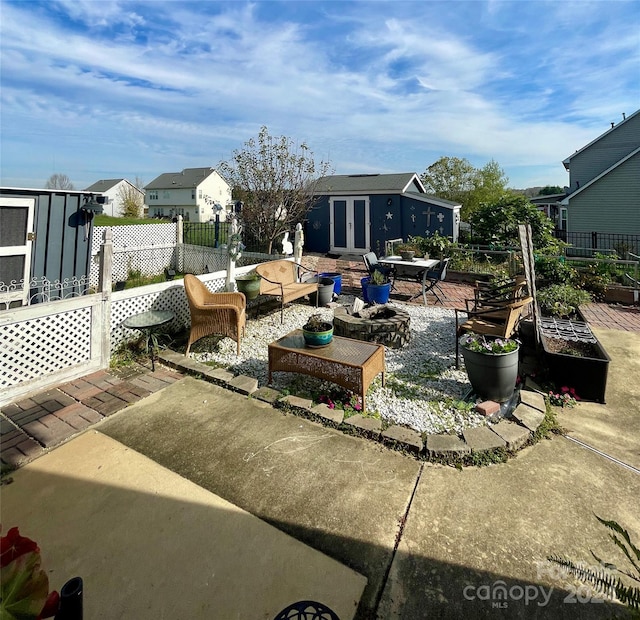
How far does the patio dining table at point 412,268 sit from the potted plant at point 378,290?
39.3 inches

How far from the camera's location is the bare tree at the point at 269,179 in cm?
1170

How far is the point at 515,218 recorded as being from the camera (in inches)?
476

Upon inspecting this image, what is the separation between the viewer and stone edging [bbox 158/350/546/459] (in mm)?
2840

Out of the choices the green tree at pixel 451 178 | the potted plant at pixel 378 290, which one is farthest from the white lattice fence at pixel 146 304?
the green tree at pixel 451 178

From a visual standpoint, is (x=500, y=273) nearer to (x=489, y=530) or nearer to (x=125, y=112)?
(x=489, y=530)

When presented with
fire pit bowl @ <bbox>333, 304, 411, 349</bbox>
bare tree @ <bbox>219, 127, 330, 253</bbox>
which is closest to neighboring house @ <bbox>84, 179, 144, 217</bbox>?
bare tree @ <bbox>219, 127, 330, 253</bbox>

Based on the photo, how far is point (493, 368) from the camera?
3.52 meters

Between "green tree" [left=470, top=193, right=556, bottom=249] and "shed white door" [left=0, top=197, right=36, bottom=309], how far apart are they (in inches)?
476

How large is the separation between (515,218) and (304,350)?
1124 centimetres

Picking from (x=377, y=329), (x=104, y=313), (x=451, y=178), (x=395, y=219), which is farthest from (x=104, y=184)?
(x=377, y=329)

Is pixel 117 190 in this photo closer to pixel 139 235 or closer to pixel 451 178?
pixel 451 178

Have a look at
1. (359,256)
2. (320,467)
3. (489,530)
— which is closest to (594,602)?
(489,530)

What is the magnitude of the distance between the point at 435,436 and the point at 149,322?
3.45m

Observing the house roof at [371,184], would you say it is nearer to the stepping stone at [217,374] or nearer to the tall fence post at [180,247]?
the tall fence post at [180,247]
